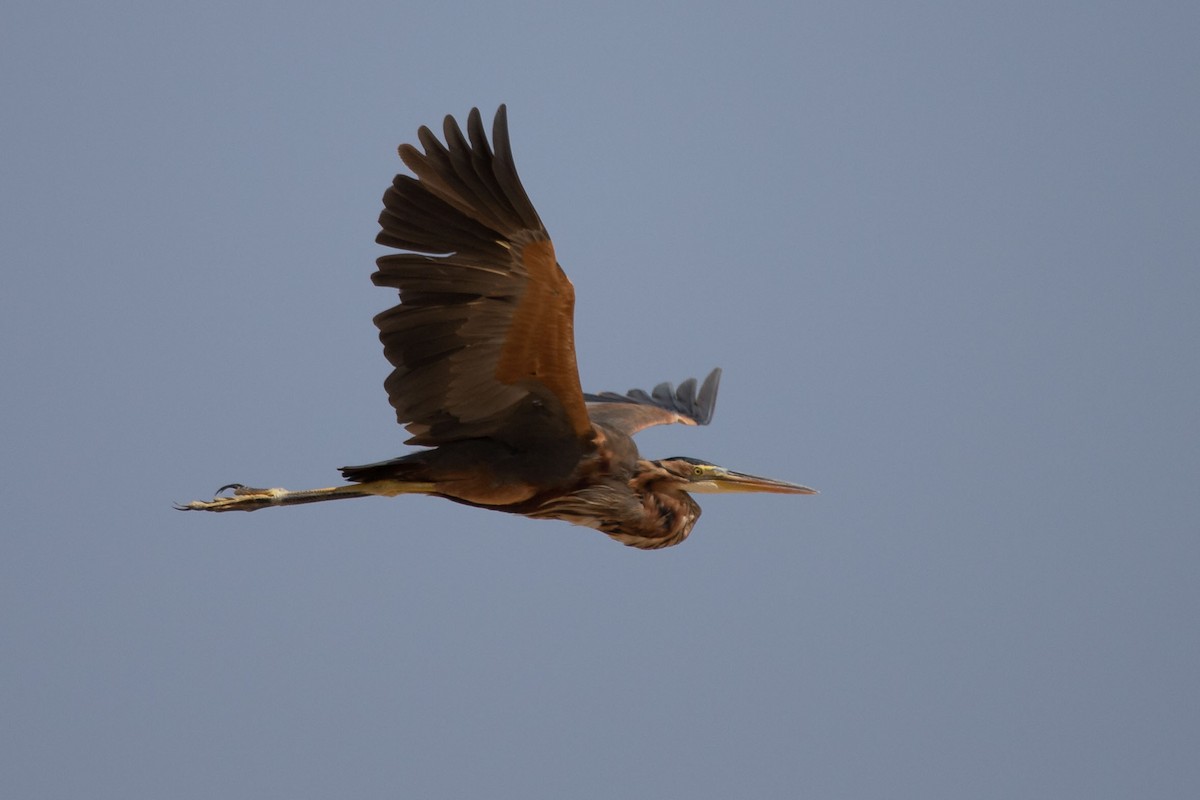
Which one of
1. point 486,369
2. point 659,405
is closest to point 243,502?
point 486,369

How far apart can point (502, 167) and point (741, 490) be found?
190 cm

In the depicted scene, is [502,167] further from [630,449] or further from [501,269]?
[630,449]

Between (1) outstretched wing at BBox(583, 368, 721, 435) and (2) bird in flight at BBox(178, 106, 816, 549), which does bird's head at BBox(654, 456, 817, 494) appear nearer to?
(2) bird in flight at BBox(178, 106, 816, 549)

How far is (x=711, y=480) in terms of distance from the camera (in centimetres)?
654


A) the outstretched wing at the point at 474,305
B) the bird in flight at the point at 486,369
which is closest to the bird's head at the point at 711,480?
the bird in flight at the point at 486,369

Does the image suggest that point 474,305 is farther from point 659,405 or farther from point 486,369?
point 659,405

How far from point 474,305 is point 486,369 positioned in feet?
0.85

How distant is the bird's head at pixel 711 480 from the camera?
6.43m

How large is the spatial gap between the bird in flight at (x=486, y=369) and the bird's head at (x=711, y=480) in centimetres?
1

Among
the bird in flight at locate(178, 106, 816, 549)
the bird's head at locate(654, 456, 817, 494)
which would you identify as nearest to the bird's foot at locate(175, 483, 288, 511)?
the bird in flight at locate(178, 106, 816, 549)

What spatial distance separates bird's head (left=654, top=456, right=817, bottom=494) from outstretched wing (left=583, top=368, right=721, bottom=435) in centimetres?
64

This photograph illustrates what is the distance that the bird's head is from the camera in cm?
643

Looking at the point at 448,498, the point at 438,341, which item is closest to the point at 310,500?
the point at 448,498

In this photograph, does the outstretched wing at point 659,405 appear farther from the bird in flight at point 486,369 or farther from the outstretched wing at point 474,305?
the outstretched wing at point 474,305
